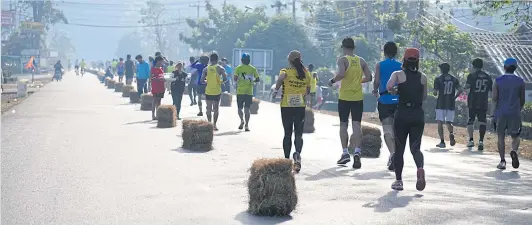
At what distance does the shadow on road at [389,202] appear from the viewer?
10081mm

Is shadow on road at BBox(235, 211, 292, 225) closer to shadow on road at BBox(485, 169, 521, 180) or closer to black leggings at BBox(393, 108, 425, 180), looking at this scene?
black leggings at BBox(393, 108, 425, 180)

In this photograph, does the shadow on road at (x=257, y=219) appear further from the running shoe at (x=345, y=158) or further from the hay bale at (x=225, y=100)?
the hay bale at (x=225, y=100)

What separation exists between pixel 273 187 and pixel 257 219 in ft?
1.17

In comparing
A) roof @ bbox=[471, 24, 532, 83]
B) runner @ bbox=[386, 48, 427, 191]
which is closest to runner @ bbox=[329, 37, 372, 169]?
runner @ bbox=[386, 48, 427, 191]

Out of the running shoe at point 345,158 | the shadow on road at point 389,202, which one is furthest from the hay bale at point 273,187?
the running shoe at point 345,158

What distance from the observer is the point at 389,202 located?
34.3 ft

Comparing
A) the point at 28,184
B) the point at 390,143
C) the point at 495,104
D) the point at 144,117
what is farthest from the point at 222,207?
the point at 144,117

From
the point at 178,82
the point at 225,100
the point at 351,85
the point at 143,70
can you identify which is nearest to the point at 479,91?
the point at 351,85

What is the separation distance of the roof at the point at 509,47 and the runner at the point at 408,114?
107 ft

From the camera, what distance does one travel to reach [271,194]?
9.36m

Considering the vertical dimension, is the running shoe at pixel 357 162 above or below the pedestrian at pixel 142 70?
below

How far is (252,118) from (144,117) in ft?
10.4

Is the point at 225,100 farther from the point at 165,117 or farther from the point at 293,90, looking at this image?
the point at 293,90

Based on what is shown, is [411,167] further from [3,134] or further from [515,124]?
[3,134]
